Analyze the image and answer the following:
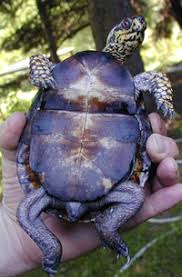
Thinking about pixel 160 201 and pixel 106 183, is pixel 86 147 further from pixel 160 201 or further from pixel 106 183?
pixel 160 201

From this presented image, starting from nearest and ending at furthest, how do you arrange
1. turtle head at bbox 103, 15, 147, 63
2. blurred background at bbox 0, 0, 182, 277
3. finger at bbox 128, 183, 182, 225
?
finger at bbox 128, 183, 182, 225 < turtle head at bbox 103, 15, 147, 63 < blurred background at bbox 0, 0, 182, 277

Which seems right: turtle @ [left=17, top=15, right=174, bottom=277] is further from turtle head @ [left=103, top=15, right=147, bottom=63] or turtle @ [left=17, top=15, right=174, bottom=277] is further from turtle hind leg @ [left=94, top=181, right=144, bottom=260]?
turtle head @ [left=103, top=15, right=147, bottom=63]

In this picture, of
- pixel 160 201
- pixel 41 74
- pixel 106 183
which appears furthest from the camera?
pixel 160 201

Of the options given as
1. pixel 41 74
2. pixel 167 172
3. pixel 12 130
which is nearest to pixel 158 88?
pixel 167 172

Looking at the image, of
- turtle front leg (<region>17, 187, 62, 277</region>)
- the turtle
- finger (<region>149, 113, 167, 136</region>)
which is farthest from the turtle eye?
turtle front leg (<region>17, 187, 62, 277</region>)

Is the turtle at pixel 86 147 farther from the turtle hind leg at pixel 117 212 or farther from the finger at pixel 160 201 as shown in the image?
the finger at pixel 160 201

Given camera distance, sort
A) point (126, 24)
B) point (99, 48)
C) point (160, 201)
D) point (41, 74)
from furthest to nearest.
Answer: point (99, 48) < point (126, 24) < point (160, 201) < point (41, 74)

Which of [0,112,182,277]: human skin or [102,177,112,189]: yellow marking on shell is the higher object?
[102,177,112,189]: yellow marking on shell

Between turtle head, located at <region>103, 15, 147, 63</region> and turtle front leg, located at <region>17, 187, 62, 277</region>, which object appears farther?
turtle head, located at <region>103, 15, 147, 63</region>

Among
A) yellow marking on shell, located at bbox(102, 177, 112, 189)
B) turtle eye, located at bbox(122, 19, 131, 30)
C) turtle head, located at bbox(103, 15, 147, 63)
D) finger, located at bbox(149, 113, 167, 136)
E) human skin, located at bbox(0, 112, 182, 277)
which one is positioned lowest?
human skin, located at bbox(0, 112, 182, 277)
